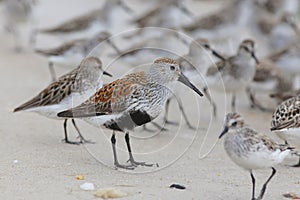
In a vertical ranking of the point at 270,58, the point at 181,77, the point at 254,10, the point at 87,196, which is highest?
the point at 254,10

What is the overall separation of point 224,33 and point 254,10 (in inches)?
58.6

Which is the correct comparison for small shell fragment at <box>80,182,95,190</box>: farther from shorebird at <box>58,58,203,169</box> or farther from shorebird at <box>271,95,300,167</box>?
shorebird at <box>271,95,300,167</box>

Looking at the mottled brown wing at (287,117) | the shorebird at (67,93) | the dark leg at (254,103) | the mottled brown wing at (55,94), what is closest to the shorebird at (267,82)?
the dark leg at (254,103)

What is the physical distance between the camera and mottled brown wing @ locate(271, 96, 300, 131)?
6.81 m

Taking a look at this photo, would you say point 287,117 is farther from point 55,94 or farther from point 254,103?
point 254,103

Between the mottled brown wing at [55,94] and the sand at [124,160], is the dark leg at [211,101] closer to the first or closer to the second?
the sand at [124,160]

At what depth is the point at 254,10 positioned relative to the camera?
43.4 ft

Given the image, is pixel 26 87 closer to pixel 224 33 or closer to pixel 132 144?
pixel 132 144

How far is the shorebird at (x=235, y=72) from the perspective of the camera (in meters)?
9.16

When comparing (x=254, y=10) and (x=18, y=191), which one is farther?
(x=254, y=10)

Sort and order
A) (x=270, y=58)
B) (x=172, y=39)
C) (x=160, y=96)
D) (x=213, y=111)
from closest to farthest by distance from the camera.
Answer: (x=160, y=96) → (x=213, y=111) → (x=270, y=58) → (x=172, y=39)

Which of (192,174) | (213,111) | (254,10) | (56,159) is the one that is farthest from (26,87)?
(254,10)

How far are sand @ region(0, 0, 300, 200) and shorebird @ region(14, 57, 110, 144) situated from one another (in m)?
0.35

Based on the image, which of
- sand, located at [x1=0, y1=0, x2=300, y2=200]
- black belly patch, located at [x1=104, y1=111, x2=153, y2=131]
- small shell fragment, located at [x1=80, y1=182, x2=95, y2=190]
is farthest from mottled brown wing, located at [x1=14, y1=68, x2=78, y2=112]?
small shell fragment, located at [x1=80, y1=182, x2=95, y2=190]
